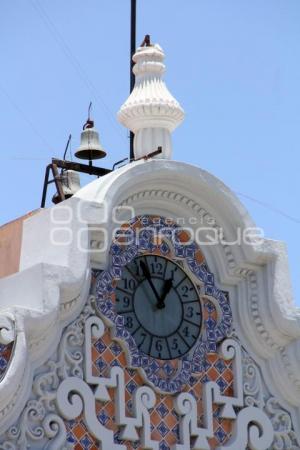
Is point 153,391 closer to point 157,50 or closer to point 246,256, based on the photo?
point 246,256

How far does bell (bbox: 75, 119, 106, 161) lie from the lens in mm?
24172

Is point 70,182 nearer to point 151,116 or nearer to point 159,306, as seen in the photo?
point 151,116

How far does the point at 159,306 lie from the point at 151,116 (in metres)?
2.08

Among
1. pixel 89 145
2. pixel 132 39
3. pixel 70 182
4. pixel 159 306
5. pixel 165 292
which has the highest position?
pixel 132 39

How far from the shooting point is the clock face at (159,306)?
2034 cm

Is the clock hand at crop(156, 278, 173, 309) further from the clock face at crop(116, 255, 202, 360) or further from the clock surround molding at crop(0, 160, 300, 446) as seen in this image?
the clock surround molding at crop(0, 160, 300, 446)

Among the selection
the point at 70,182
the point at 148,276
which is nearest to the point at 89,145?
the point at 70,182

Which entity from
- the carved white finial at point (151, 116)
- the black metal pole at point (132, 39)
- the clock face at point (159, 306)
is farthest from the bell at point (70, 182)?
the clock face at point (159, 306)

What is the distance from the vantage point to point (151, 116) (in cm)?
2111

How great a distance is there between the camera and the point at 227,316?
833 inches

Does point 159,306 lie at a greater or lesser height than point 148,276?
lesser

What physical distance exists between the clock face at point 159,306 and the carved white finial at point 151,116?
1228 mm

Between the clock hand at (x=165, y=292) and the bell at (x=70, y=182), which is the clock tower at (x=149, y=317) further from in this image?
the bell at (x=70, y=182)

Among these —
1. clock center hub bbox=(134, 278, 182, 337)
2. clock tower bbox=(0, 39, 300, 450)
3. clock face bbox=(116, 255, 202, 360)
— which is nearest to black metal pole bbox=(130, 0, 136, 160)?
clock tower bbox=(0, 39, 300, 450)
